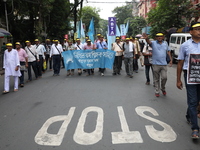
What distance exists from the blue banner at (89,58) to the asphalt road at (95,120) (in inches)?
141

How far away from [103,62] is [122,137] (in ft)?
24.7

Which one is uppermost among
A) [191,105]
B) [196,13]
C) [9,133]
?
[196,13]

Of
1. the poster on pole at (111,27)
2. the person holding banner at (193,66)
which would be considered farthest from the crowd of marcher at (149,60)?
the poster on pole at (111,27)

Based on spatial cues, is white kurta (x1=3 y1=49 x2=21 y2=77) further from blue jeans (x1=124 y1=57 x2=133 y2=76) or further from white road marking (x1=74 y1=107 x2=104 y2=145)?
blue jeans (x1=124 y1=57 x2=133 y2=76)

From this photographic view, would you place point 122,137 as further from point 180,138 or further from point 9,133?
point 9,133

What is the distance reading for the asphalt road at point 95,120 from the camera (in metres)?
3.65

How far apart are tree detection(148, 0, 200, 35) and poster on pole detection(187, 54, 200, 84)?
23.4 m

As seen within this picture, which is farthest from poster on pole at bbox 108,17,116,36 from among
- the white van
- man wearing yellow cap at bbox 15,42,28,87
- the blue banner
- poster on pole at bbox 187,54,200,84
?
poster on pole at bbox 187,54,200,84

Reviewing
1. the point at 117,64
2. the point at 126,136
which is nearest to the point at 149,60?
the point at 117,64

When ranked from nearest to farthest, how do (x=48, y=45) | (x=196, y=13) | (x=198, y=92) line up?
(x=198, y=92)
(x=48, y=45)
(x=196, y=13)

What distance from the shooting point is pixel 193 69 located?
3.85 metres

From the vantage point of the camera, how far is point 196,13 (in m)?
25.2

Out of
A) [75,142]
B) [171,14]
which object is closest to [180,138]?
[75,142]

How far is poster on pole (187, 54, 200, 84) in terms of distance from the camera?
3.81m
